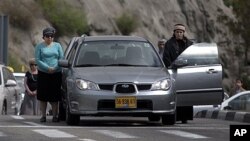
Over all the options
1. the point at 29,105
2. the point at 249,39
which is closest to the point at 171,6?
the point at 249,39

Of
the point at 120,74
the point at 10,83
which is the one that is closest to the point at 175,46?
the point at 120,74

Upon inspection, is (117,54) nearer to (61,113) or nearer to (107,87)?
(107,87)

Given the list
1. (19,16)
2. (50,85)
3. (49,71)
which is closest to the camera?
(49,71)

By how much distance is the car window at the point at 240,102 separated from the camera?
24898 millimetres

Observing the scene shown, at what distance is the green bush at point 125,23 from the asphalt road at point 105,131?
40.8m

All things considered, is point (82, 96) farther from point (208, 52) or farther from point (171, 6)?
point (171, 6)

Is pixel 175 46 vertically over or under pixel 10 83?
over

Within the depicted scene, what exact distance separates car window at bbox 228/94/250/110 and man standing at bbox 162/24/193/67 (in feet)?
21.4

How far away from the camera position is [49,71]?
17.5m

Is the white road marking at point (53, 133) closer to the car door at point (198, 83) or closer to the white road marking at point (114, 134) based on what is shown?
the white road marking at point (114, 134)

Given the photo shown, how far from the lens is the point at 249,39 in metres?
51.3

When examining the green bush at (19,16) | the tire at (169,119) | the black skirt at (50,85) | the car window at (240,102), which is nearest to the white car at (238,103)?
the car window at (240,102)

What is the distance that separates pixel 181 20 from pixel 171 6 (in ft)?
4.53

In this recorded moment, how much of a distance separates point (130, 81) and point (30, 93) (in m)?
7.49
